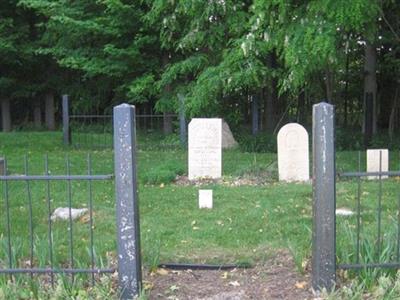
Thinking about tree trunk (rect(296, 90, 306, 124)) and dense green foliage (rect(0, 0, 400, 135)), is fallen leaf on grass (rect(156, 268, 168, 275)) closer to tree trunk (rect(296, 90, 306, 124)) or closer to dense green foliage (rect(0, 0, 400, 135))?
dense green foliage (rect(0, 0, 400, 135))

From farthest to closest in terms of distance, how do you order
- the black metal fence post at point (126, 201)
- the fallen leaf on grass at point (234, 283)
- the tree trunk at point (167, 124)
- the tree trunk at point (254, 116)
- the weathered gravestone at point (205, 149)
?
the tree trunk at point (167, 124) → the tree trunk at point (254, 116) → the weathered gravestone at point (205, 149) → the fallen leaf on grass at point (234, 283) → the black metal fence post at point (126, 201)

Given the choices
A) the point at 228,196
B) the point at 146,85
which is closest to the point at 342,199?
the point at 228,196

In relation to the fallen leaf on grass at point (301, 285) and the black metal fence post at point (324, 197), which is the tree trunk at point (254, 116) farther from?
the black metal fence post at point (324, 197)

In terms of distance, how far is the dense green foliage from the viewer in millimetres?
11820

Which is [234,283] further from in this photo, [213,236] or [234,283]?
[213,236]

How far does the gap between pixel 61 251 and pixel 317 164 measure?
9.42 ft

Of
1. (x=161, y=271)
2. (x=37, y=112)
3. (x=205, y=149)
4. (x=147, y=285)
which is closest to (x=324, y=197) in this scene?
(x=147, y=285)

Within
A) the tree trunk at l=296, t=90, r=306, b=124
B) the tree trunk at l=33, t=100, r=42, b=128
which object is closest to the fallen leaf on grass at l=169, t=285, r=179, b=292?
the tree trunk at l=296, t=90, r=306, b=124

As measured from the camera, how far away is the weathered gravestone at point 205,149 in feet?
38.3

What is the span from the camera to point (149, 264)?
565cm

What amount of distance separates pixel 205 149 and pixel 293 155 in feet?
5.37

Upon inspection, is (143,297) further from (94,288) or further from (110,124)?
(110,124)

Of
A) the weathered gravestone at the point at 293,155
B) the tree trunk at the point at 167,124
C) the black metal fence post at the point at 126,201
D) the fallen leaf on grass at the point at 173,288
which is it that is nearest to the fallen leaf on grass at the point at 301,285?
the fallen leaf on grass at the point at 173,288

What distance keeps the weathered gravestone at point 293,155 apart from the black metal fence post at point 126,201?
6714 millimetres
